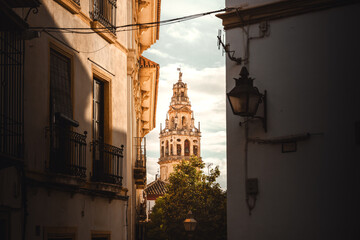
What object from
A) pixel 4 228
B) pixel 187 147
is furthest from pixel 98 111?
pixel 187 147

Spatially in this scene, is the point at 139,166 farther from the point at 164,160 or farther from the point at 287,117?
the point at 164,160

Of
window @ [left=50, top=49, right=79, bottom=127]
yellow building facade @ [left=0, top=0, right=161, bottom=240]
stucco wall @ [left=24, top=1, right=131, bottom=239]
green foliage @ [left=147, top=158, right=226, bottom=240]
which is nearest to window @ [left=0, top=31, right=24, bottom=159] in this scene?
yellow building facade @ [left=0, top=0, right=161, bottom=240]

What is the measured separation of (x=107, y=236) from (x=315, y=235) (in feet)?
19.9

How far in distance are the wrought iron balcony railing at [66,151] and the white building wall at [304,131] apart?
10.3 ft

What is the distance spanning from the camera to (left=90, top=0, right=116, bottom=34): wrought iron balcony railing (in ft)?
42.3

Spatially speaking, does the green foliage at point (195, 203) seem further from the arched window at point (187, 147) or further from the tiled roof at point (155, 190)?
the arched window at point (187, 147)

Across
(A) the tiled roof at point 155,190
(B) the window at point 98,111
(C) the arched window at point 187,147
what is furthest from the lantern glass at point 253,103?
(C) the arched window at point 187,147

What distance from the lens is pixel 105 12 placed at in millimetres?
13641

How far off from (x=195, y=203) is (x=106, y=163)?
3440 centimetres

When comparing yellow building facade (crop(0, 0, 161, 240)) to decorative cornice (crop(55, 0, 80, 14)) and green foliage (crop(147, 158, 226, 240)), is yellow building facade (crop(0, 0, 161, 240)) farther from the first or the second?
green foliage (crop(147, 158, 226, 240))

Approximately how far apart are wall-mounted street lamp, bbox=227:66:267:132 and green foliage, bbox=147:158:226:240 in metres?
35.8

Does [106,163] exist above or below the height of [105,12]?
below

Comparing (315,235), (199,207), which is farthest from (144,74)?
(199,207)

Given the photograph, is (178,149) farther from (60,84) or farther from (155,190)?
(60,84)
